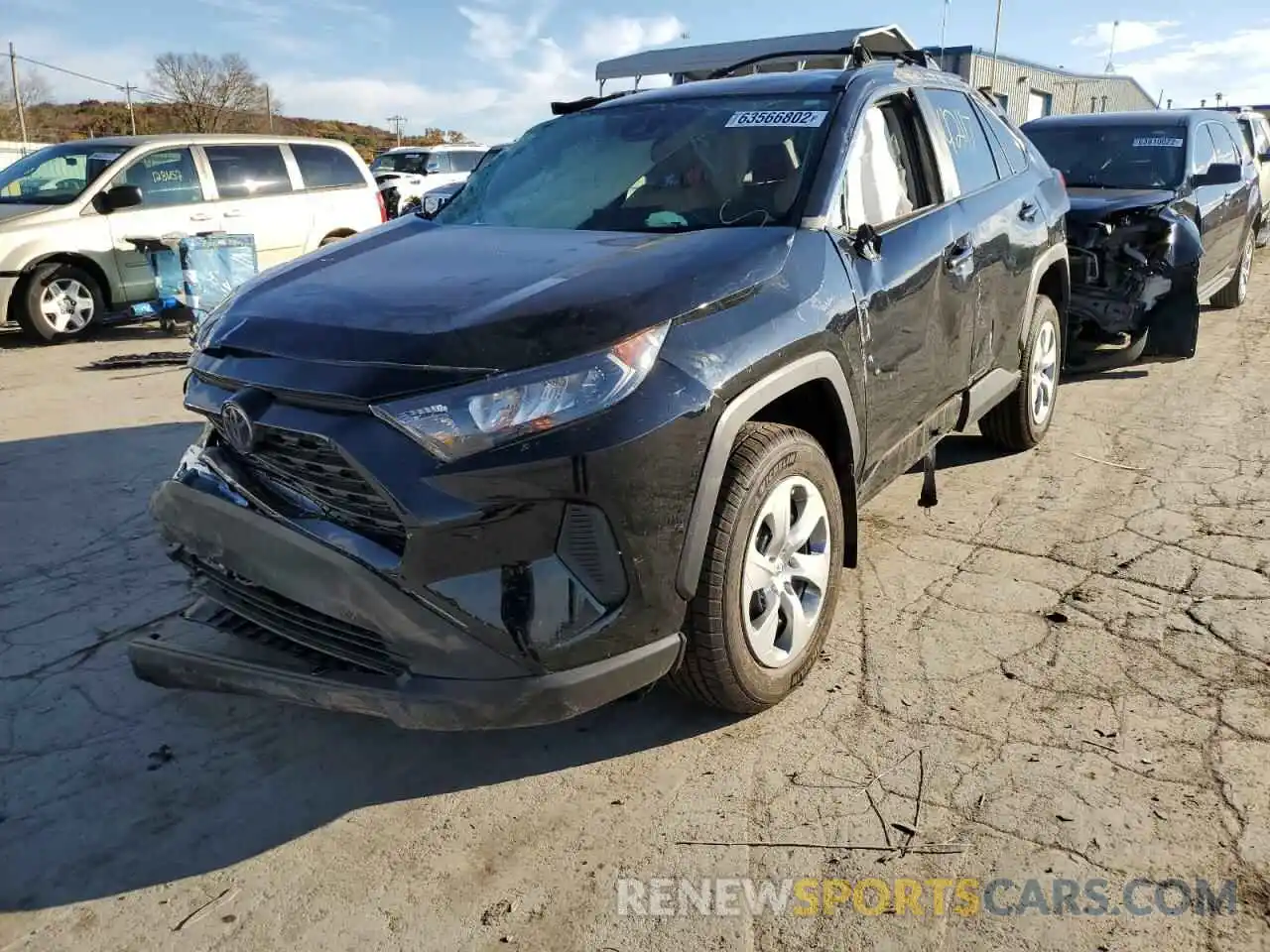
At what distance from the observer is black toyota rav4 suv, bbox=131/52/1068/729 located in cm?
225

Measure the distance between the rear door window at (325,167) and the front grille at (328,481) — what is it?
8.85 metres

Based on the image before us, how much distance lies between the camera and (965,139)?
4.40 m

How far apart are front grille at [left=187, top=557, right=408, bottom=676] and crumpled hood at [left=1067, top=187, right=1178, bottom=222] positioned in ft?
19.8

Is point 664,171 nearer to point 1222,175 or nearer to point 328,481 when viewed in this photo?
point 328,481

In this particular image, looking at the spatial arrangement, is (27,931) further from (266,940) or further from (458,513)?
(458,513)

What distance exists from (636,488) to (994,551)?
2.34 meters

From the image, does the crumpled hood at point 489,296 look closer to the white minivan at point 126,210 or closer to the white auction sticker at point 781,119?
the white auction sticker at point 781,119

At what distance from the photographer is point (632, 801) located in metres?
2.59

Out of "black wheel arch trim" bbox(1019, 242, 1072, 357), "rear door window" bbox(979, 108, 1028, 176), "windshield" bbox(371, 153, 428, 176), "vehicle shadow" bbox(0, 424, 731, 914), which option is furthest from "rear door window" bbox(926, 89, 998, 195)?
"windshield" bbox(371, 153, 428, 176)

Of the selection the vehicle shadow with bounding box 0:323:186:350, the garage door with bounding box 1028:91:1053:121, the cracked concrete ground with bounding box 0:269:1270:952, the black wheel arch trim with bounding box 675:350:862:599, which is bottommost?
the cracked concrete ground with bounding box 0:269:1270:952

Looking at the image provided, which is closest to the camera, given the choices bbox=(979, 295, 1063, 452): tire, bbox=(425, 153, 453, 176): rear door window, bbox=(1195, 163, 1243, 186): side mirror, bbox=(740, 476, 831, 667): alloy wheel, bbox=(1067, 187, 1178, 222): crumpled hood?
bbox=(740, 476, 831, 667): alloy wheel

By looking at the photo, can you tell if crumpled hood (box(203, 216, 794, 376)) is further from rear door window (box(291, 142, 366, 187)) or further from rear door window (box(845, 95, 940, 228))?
rear door window (box(291, 142, 366, 187))

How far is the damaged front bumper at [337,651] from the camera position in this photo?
7.47ft

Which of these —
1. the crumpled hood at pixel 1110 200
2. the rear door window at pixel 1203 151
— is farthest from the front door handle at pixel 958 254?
the rear door window at pixel 1203 151
